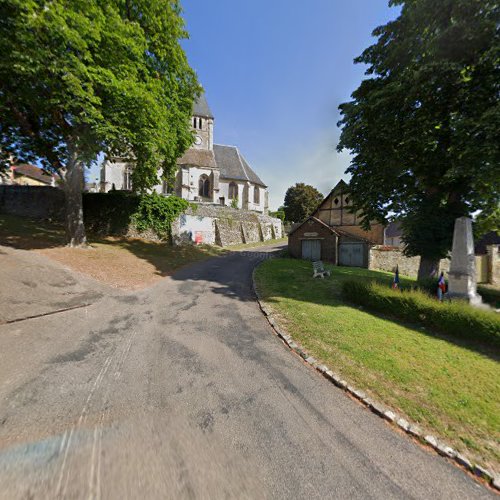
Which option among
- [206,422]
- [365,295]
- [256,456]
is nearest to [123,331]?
[206,422]

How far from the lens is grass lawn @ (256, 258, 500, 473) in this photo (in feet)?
9.89

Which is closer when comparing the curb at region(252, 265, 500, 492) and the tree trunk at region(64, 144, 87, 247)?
the curb at region(252, 265, 500, 492)

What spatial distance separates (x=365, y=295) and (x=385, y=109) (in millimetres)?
7573

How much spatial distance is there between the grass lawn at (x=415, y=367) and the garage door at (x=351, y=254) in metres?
13.0

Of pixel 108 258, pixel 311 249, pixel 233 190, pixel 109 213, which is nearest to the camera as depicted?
pixel 108 258

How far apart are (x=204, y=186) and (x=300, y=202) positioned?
20.7 m

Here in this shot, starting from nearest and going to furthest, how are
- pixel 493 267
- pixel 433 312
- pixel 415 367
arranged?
pixel 415 367 < pixel 433 312 < pixel 493 267

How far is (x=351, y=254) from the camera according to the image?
773 inches

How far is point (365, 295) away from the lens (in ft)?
25.4

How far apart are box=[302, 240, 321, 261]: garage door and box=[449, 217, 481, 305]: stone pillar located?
41.6ft

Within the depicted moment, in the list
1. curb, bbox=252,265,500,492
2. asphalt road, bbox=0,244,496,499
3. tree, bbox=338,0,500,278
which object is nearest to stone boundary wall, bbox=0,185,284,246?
tree, bbox=338,0,500,278

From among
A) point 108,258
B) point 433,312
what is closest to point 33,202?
point 108,258

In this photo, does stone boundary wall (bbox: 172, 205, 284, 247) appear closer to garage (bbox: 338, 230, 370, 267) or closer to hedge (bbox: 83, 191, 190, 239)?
hedge (bbox: 83, 191, 190, 239)

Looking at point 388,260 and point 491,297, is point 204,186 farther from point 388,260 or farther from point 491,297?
point 491,297
